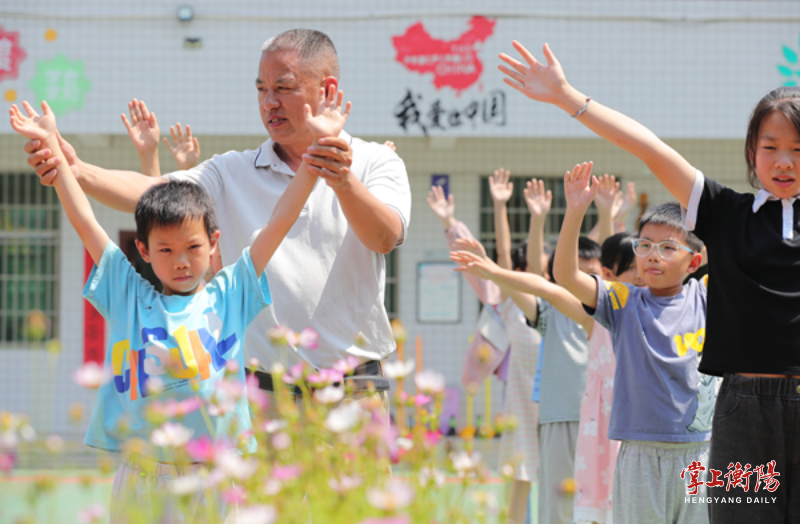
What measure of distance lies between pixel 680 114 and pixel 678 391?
6.16 meters

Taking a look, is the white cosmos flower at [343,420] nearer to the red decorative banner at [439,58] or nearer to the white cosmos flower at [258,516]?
the white cosmos flower at [258,516]

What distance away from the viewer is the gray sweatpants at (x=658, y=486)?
2686mm

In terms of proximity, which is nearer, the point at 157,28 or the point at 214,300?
the point at 214,300

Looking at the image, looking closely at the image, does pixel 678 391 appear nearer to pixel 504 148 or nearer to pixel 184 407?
pixel 184 407

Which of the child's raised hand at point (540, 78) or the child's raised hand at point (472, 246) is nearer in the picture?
the child's raised hand at point (540, 78)

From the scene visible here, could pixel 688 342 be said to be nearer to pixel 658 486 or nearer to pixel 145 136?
pixel 658 486

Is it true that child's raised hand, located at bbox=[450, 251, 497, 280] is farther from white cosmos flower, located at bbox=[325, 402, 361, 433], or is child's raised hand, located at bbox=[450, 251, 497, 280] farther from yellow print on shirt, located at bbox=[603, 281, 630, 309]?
white cosmos flower, located at bbox=[325, 402, 361, 433]

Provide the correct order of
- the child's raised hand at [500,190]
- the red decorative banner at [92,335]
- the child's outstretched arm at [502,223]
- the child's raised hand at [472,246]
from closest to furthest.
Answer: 1. the child's raised hand at [472,246]
2. the child's outstretched arm at [502,223]
3. the child's raised hand at [500,190]
4. the red decorative banner at [92,335]

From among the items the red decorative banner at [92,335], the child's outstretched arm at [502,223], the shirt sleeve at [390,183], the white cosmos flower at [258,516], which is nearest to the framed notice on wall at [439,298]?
the red decorative banner at [92,335]

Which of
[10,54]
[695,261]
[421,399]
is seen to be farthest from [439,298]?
[421,399]

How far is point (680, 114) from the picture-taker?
8273mm

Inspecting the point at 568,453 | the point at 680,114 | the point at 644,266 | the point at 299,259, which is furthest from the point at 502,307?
the point at 680,114

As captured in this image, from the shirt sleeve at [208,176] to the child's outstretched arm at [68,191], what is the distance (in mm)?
344

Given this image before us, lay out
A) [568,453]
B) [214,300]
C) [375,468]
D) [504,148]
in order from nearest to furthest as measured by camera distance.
Answer: 1. [375,468]
2. [214,300]
3. [568,453]
4. [504,148]
